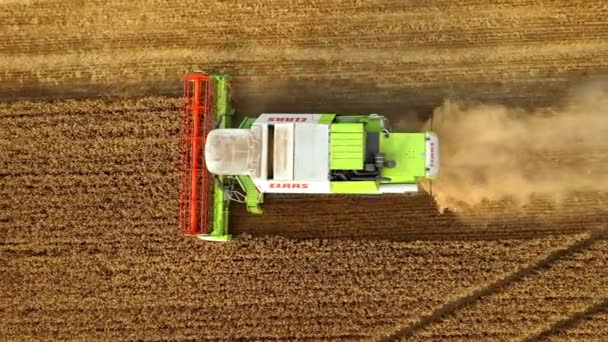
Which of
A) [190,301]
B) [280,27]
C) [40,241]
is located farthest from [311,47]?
[40,241]

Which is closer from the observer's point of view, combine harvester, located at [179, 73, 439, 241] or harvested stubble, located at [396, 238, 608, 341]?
combine harvester, located at [179, 73, 439, 241]


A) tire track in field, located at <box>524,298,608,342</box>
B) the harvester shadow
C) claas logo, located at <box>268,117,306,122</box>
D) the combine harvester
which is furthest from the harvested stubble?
claas logo, located at <box>268,117,306,122</box>

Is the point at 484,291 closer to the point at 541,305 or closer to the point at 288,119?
the point at 541,305

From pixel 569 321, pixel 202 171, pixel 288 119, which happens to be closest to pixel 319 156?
pixel 288 119

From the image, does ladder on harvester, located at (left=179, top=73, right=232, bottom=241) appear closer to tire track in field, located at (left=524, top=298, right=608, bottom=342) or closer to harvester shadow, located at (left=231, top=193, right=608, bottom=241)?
harvester shadow, located at (left=231, top=193, right=608, bottom=241)

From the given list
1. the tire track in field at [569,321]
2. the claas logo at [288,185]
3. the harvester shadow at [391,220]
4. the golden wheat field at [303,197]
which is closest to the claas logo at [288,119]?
the claas logo at [288,185]
